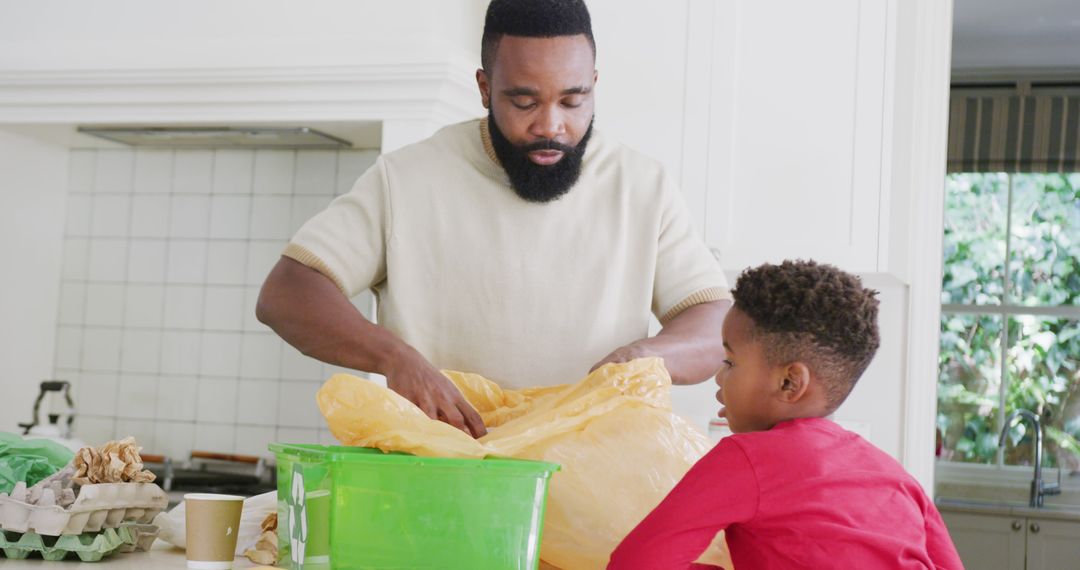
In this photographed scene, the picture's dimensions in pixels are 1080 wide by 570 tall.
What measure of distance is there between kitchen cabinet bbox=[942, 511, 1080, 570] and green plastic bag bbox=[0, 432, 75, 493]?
355 centimetres

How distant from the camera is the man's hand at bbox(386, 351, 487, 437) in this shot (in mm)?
1180

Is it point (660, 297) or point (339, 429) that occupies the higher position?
point (660, 297)

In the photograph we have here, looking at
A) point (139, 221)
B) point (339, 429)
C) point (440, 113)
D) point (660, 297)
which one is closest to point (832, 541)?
point (339, 429)

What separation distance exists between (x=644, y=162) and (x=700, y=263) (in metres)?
0.16

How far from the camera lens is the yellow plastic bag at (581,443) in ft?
3.36

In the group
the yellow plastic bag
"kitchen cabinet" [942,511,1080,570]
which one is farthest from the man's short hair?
"kitchen cabinet" [942,511,1080,570]

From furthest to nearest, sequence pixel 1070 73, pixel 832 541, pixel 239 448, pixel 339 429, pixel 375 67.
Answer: pixel 1070 73
pixel 239 448
pixel 375 67
pixel 339 429
pixel 832 541

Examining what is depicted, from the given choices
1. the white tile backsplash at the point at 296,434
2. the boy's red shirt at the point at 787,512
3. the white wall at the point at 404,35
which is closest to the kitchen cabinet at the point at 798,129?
the white wall at the point at 404,35

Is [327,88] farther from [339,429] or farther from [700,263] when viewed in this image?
[339,429]

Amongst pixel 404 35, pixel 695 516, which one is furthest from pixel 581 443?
pixel 404 35

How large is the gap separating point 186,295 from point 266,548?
2133 millimetres

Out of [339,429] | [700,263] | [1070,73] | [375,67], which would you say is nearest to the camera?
[339,429]

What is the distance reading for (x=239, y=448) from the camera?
313 cm

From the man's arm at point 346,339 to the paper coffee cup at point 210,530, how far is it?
21 centimetres
